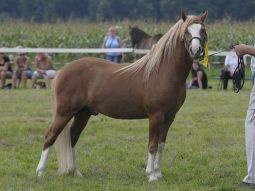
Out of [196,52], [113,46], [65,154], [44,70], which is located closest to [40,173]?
[65,154]

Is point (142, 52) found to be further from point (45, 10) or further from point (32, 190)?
point (45, 10)

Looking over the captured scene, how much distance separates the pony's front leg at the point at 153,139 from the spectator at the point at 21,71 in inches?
505

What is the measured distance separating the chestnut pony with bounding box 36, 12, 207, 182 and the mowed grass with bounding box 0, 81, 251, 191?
0.37 meters

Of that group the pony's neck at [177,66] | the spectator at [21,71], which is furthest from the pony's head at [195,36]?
the spectator at [21,71]

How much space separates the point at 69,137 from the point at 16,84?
1262cm

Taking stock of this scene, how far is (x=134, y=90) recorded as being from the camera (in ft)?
29.3

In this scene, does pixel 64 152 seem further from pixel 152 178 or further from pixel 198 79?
pixel 198 79

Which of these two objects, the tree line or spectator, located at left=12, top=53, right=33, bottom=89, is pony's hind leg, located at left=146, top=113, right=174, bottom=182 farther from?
the tree line

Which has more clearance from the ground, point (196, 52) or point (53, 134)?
point (196, 52)

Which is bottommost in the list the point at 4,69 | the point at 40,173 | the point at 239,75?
the point at 4,69

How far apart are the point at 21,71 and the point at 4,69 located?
0.50m

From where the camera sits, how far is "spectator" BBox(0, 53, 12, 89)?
2134 centimetres

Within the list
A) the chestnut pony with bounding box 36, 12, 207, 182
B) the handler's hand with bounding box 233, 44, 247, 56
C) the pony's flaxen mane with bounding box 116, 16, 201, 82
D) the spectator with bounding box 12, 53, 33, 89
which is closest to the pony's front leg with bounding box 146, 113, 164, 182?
the chestnut pony with bounding box 36, 12, 207, 182

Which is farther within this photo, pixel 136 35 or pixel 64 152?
pixel 136 35
